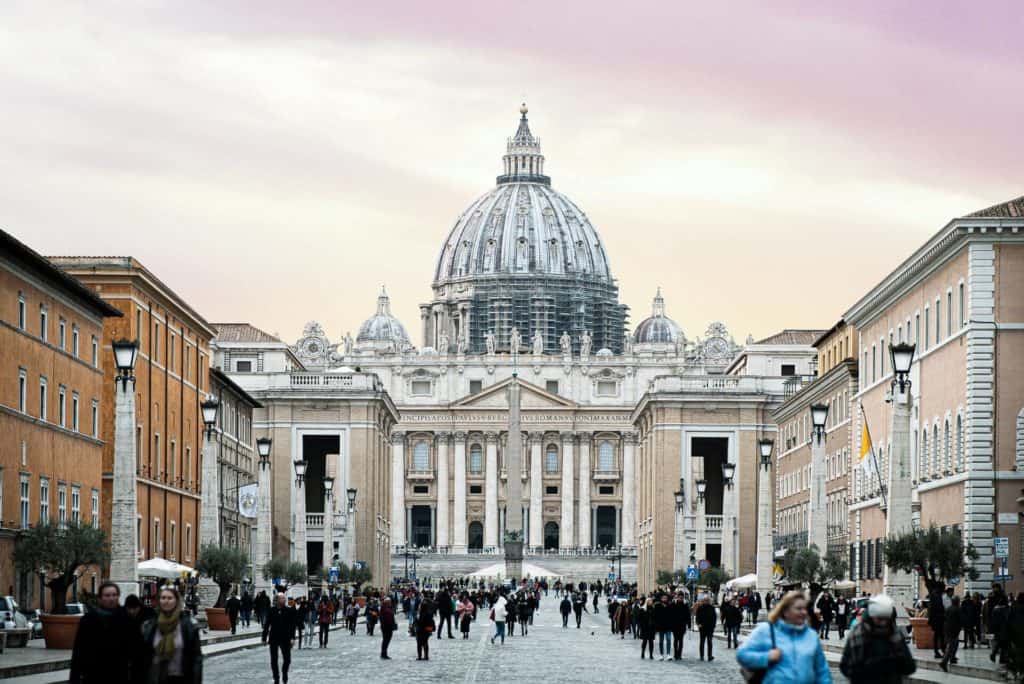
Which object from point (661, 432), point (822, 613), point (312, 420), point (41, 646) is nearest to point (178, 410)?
point (822, 613)

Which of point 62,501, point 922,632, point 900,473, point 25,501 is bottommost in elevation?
point 922,632

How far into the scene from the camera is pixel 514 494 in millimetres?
142625

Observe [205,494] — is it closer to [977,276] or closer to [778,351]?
[977,276]

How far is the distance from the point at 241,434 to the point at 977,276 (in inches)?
2305

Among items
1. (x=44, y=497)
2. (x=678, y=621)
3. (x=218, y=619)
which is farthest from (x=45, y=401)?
(x=678, y=621)

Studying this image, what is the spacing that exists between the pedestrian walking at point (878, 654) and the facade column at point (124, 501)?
90.3ft

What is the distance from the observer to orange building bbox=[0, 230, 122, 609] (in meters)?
57.4

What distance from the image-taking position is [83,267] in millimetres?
76375

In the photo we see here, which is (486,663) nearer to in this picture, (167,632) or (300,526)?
(167,632)

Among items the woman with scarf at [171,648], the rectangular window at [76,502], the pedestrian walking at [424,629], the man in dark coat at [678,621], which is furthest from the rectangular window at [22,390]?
the woman with scarf at [171,648]

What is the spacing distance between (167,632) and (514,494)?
12456 cm

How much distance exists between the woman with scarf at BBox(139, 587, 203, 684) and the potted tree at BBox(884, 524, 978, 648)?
25524mm

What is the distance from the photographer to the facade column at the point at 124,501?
4262 cm

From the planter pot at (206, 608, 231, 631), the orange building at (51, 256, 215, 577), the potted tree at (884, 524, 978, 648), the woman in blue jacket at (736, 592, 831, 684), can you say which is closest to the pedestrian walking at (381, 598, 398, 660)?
the potted tree at (884, 524, 978, 648)
